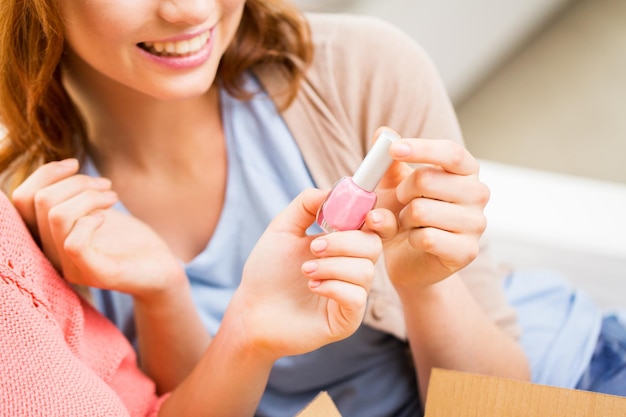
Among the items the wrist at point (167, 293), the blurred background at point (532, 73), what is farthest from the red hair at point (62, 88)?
the blurred background at point (532, 73)

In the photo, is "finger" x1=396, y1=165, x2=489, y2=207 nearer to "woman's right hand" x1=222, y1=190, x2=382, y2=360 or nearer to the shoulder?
"woman's right hand" x1=222, y1=190, x2=382, y2=360

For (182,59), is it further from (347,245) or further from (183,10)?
(347,245)

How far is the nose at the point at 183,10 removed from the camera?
0.67m

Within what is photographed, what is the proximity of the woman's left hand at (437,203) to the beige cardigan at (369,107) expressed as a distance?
21 centimetres

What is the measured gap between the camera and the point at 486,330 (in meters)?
0.80

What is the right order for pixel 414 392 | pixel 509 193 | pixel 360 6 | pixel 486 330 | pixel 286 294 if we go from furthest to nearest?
pixel 360 6, pixel 509 193, pixel 414 392, pixel 486 330, pixel 286 294

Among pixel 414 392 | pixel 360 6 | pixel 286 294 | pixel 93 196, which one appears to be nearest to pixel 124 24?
pixel 93 196

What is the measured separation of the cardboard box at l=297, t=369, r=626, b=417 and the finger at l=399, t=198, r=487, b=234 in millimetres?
121

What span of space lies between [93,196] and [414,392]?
0.46 m

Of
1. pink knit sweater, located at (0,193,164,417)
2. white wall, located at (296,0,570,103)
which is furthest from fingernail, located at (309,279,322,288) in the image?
white wall, located at (296,0,570,103)

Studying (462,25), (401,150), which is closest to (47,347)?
(401,150)

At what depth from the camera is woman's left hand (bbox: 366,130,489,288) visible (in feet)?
1.91

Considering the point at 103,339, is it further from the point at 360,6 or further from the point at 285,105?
the point at 360,6

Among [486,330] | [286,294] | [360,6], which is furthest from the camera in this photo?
[360,6]
